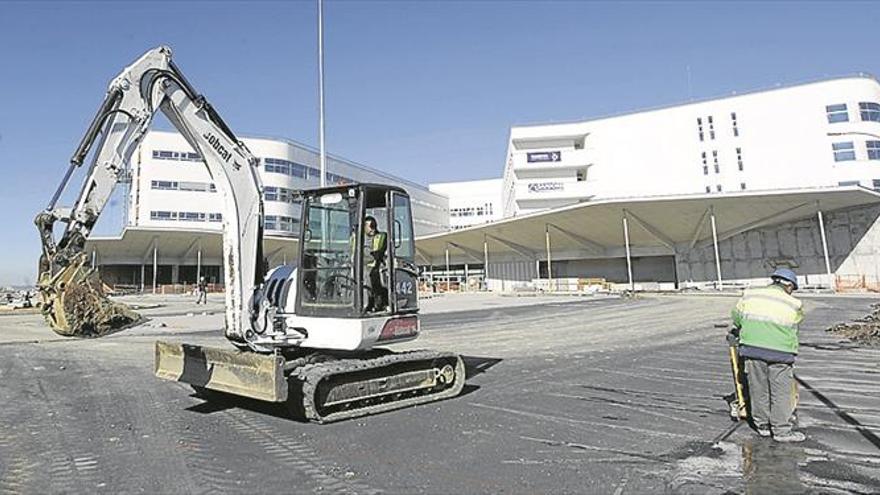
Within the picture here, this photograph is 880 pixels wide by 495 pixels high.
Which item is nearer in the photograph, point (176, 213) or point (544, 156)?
point (176, 213)

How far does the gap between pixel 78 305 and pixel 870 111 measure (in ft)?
200

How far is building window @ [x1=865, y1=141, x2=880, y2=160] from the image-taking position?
47.3 meters

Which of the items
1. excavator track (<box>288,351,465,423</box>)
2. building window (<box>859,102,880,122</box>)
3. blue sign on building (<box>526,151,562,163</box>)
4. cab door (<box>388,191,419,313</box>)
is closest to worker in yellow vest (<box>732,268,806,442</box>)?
excavator track (<box>288,351,465,423</box>)

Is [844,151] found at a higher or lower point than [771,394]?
higher

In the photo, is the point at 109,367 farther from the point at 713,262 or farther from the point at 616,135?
the point at 616,135

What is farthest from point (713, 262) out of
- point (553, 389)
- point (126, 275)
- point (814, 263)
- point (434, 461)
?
point (126, 275)

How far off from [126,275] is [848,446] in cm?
6817

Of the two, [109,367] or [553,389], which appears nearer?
[553,389]

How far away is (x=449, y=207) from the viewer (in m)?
95.1

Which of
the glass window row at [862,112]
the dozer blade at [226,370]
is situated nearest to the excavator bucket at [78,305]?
the dozer blade at [226,370]

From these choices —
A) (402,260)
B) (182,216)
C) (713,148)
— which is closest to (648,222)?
(713,148)

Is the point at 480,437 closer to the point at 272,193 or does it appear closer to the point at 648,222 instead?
the point at 648,222

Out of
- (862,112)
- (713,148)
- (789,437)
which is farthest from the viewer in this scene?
(713,148)

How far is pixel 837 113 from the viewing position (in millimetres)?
49188
